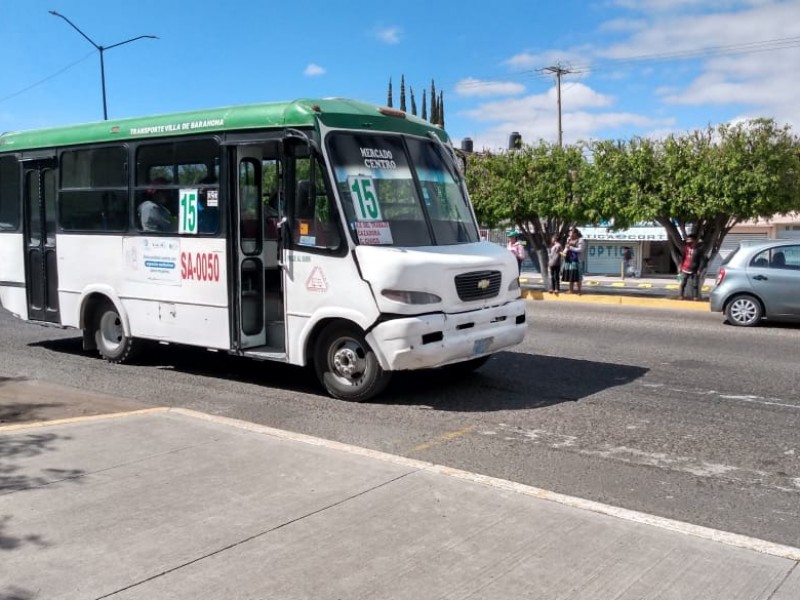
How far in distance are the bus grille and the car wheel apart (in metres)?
7.58

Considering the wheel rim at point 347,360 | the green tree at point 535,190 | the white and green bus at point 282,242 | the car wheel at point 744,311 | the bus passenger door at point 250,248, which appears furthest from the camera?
the green tree at point 535,190

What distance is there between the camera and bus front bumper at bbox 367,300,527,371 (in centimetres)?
693

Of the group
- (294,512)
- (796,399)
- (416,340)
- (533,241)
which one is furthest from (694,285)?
(294,512)

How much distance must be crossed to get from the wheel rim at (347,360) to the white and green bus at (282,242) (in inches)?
0.6

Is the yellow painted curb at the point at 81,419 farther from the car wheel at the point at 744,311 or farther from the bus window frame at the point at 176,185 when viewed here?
the car wheel at the point at 744,311

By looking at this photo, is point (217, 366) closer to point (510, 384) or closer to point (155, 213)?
point (155, 213)

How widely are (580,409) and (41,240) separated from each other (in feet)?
24.1

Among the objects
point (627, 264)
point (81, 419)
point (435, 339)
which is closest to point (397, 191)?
point (435, 339)

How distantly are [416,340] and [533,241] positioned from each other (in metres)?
17.5

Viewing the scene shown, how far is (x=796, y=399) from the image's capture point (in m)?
7.63

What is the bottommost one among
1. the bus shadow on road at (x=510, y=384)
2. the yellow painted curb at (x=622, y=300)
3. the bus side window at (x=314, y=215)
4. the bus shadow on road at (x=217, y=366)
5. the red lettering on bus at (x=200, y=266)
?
the bus shadow on road at (x=510, y=384)

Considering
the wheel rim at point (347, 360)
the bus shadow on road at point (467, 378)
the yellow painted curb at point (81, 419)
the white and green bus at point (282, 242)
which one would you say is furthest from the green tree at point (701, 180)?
the yellow painted curb at point (81, 419)

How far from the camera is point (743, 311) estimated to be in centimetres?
1352

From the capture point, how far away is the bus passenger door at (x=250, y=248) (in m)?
8.09
